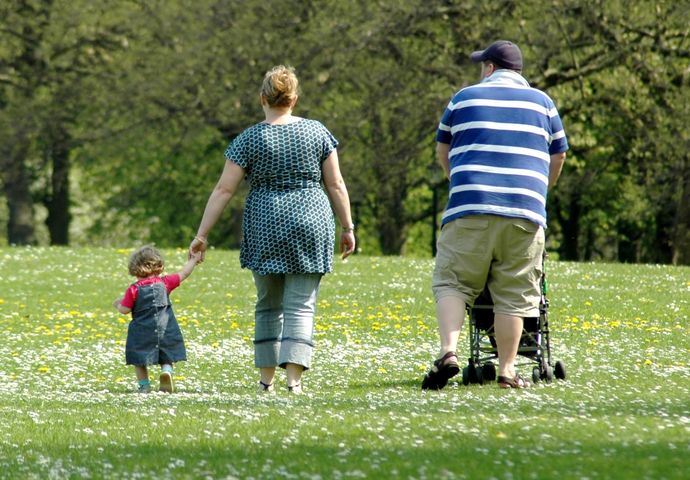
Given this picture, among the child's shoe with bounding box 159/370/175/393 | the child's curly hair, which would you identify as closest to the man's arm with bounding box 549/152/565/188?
the child's curly hair

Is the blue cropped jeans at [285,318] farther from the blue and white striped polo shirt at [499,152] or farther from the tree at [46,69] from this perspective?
the tree at [46,69]

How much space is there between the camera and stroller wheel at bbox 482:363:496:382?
8.84m

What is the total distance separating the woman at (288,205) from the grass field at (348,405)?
1.95 feet

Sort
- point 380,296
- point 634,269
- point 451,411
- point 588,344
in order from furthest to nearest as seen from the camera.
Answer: point 634,269, point 380,296, point 588,344, point 451,411

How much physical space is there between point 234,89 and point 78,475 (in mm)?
29717

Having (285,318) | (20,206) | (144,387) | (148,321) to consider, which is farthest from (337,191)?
(20,206)

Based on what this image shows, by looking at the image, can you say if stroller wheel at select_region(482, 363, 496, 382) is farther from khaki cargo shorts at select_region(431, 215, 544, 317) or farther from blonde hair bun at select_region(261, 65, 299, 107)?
blonde hair bun at select_region(261, 65, 299, 107)

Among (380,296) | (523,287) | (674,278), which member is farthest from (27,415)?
(674,278)

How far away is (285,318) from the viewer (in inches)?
321

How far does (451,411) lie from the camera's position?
655 cm

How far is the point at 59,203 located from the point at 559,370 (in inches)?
1431

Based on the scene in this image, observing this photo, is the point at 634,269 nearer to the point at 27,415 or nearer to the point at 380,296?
the point at 380,296

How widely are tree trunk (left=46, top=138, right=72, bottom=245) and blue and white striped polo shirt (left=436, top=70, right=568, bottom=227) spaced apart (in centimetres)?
3421

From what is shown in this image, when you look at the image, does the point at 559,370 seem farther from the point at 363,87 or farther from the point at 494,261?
the point at 363,87
